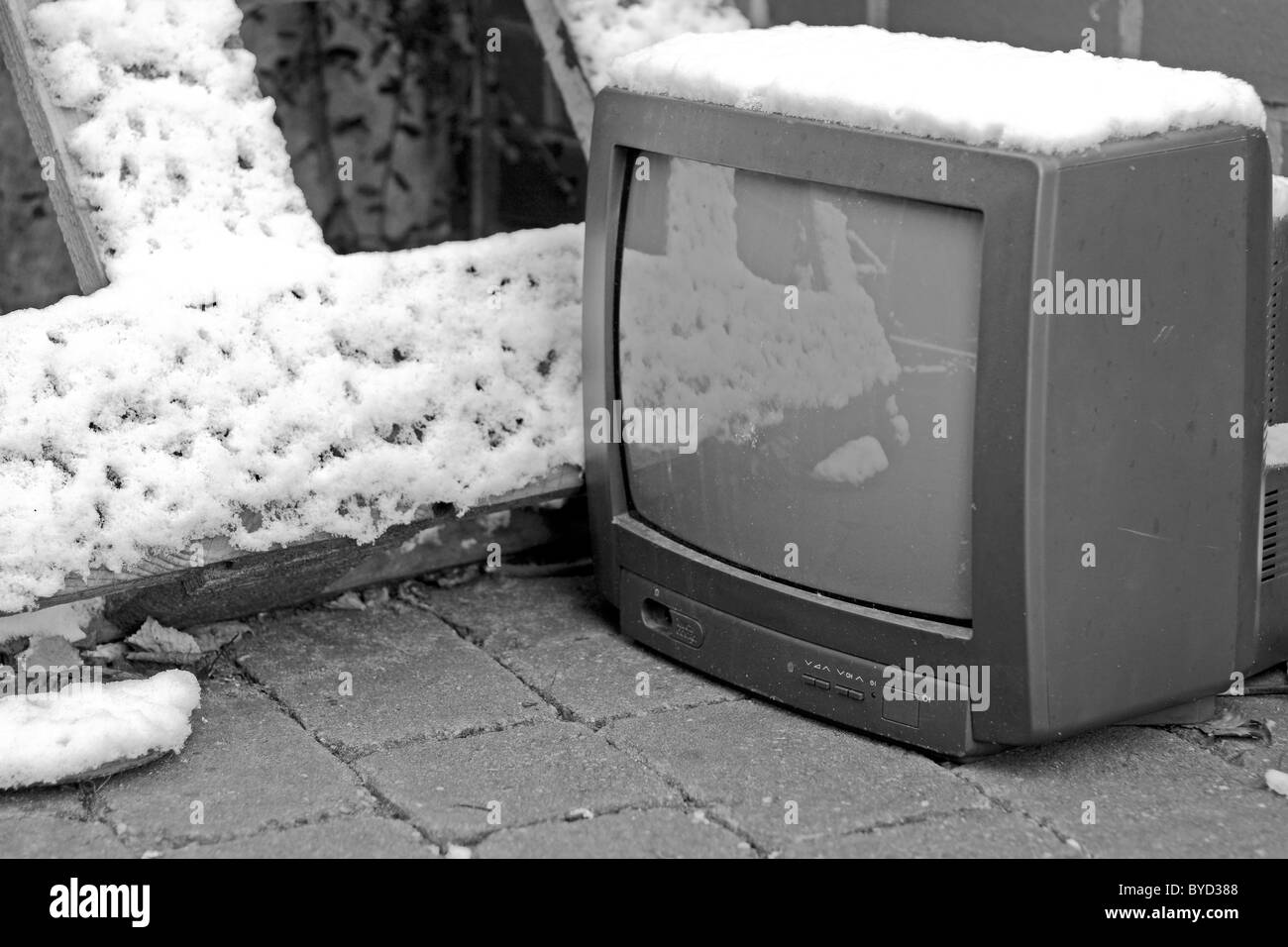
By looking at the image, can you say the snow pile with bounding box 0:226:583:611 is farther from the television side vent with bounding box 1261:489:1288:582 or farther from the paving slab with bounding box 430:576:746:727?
the television side vent with bounding box 1261:489:1288:582

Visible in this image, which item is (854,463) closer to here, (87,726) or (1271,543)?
(1271,543)

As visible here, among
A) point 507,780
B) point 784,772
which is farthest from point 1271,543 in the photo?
point 507,780

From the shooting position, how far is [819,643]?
221cm

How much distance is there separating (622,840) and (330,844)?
37 cm

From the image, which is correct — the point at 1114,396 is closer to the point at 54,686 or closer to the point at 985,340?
the point at 985,340

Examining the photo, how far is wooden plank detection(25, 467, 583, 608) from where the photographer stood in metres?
2.22

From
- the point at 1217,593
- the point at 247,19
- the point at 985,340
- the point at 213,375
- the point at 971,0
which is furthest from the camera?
the point at 247,19

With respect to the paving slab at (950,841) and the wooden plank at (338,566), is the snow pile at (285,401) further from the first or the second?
the paving slab at (950,841)

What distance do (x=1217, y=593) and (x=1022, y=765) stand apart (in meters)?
0.35

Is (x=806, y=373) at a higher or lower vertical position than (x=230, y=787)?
higher

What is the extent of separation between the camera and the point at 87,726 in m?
2.09

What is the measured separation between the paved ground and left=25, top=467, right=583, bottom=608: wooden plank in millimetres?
195

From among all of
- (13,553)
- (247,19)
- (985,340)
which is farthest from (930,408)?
(247,19)

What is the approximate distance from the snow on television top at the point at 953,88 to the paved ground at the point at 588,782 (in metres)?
0.85
